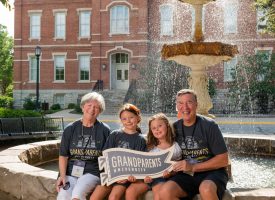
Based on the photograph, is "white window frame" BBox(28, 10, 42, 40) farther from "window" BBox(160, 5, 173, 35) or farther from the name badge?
the name badge

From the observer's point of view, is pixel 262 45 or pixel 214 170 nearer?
pixel 214 170

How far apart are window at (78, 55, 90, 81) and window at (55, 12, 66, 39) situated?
2.55m

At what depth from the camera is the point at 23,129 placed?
12.7 metres

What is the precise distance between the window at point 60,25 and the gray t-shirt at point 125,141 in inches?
1298

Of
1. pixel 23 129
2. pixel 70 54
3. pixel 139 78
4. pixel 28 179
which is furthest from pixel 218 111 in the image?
pixel 28 179

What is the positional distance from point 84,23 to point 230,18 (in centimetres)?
1200

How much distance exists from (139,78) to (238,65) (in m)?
7.00

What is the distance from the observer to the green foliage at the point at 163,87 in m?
27.2

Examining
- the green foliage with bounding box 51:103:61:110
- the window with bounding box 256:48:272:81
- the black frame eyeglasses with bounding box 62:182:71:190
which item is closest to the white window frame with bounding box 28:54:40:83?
the green foliage with bounding box 51:103:61:110

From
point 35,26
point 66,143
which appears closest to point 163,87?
point 35,26

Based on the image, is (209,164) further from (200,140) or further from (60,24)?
(60,24)

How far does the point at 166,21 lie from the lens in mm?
33312

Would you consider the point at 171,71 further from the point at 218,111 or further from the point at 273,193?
the point at 273,193

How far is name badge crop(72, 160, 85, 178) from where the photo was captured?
4410mm
